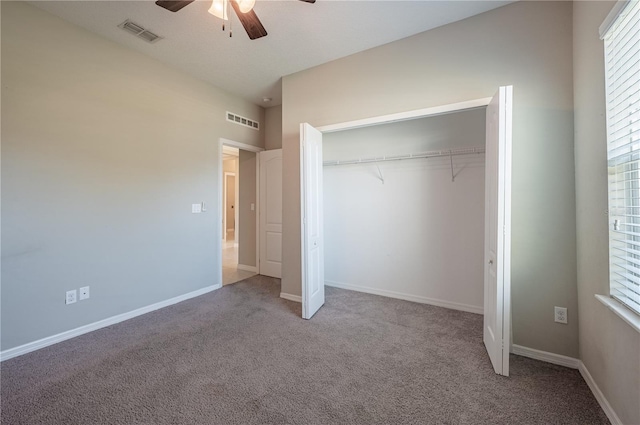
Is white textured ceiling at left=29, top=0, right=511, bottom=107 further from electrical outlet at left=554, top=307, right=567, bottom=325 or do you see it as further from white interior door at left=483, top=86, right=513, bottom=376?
electrical outlet at left=554, top=307, right=567, bottom=325

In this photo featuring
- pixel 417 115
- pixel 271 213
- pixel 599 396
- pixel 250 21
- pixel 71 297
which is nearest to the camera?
pixel 599 396

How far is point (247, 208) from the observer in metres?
4.71

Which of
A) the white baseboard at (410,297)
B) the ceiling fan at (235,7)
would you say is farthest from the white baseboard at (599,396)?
the ceiling fan at (235,7)

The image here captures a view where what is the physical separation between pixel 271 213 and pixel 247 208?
66 centimetres

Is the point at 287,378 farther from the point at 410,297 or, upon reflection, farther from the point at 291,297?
the point at 410,297

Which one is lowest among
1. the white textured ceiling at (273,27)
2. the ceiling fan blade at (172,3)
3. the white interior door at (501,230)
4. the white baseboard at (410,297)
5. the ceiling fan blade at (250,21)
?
the white baseboard at (410,297)

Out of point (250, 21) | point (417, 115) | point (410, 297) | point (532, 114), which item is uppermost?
point (250, 21)

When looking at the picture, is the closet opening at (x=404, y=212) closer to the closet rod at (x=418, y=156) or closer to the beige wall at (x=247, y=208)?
the closet rod at (x=418, y=156)

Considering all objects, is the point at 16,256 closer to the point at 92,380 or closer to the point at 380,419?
the point at 92,380

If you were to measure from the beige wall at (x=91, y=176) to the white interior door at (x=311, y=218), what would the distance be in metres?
1.74

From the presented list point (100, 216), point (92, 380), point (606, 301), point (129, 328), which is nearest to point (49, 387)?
point (92, 380)

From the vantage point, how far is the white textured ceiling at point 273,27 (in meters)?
2.20

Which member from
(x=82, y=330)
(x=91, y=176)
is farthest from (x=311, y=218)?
(x=82, y=330)

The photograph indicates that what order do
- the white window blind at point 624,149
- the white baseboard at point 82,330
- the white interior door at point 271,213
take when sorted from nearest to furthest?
the white window blind at point 624,149, the white baseboard at point 82,330, the white interior door at point 271,213
